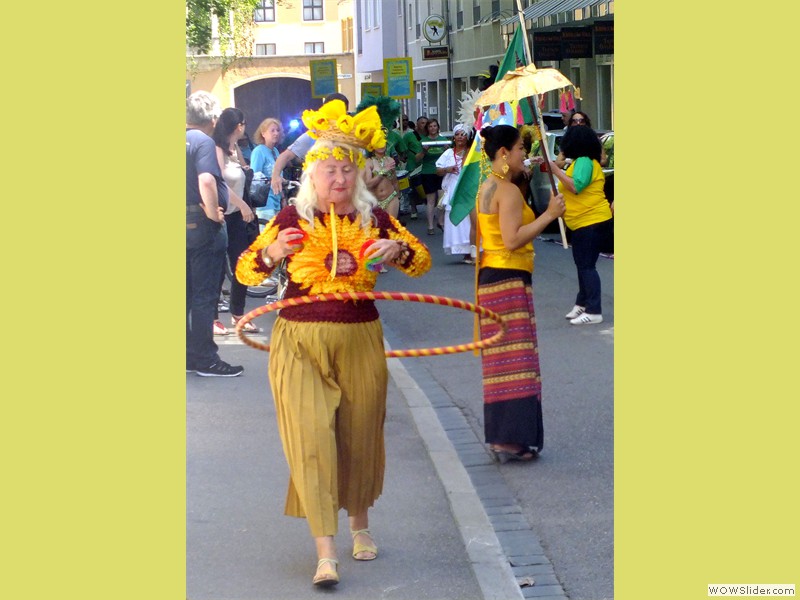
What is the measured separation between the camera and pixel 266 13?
428 inches

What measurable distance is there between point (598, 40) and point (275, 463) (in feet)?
45.7

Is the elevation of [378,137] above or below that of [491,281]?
above

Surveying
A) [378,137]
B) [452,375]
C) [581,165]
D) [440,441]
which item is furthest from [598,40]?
[378,137]

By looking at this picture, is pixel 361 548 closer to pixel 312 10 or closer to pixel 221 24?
pixel 221 24

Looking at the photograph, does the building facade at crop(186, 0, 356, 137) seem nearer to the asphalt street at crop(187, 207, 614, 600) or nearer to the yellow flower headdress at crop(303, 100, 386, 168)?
the asphalt street at crop(187, 207, 614, 600)

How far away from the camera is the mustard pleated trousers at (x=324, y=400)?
5094mm

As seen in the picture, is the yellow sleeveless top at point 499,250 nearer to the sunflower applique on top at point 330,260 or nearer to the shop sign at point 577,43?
the sunflower applique on top at point 330,260

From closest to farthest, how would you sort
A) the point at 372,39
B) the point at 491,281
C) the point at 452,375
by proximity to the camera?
the point at 491,281, the point at 452,375, the point at 372,39

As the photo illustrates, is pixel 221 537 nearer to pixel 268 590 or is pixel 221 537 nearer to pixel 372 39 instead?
pixel 268 590

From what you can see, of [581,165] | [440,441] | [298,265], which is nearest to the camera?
[298,265]

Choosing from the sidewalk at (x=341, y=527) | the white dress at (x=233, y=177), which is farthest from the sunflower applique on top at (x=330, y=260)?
the white dress at (x=233, y=177)

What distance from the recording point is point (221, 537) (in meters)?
5.75

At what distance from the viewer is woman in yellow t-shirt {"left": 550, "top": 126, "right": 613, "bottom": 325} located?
1120 centimetres

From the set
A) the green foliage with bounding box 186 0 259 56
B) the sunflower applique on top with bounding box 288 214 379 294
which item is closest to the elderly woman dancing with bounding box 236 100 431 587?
the sunflower applique on top with bounding box 288 214 379 294
